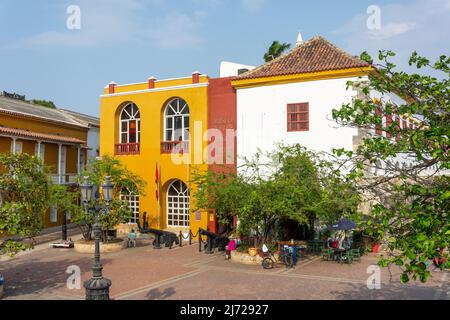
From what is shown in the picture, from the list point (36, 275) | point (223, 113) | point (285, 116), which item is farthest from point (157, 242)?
point (285, 116)

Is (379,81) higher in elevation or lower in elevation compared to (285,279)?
higher

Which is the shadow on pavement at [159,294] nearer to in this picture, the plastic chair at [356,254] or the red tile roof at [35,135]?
the plastic chair at [356,254]

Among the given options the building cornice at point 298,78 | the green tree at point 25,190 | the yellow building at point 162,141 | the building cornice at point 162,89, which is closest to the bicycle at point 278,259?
the yellow building at point 162,141

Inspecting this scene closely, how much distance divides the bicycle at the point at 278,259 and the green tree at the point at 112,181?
26.6 ft

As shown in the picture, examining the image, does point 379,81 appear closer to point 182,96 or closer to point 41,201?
point 41,201

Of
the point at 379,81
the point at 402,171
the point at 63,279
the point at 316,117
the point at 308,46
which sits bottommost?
the point at 63,279

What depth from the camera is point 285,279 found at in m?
14.7

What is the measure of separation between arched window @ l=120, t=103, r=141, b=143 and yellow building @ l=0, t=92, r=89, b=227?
4.04 m

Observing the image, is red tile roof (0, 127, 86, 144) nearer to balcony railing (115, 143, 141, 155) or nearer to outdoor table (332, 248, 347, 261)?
balcony railing (115, 143, 141, 155)

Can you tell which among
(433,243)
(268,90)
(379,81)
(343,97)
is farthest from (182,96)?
(433,243)

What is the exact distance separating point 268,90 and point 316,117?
118 inches

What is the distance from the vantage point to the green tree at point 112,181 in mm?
21281
